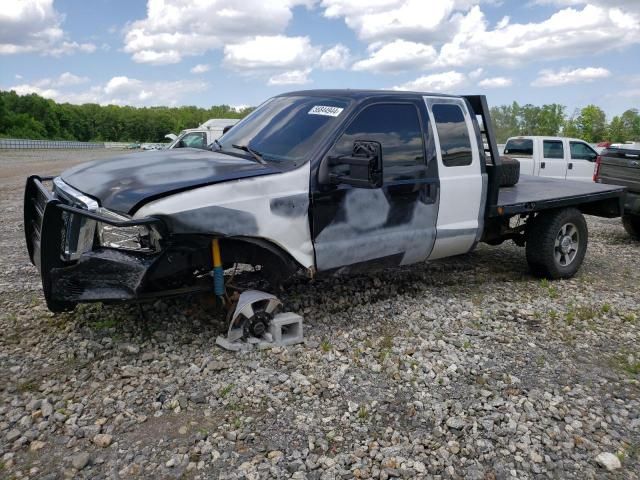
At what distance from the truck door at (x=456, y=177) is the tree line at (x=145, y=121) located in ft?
210

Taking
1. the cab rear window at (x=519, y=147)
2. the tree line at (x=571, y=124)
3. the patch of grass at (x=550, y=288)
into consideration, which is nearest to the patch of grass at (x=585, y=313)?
the patch of grass at (x=550, y=288)

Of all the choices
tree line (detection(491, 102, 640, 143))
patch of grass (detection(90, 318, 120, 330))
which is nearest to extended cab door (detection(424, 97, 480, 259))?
patch of grass (detection(90, 318, 120, 330))

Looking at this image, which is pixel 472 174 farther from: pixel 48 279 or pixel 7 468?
pixel 7 468

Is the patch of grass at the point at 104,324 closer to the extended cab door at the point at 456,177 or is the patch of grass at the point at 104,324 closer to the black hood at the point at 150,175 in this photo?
the black hood at the point at 150,175

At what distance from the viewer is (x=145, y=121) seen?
14662 centimetres

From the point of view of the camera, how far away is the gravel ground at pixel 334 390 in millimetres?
3006

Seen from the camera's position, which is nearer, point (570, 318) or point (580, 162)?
point (570, 318)

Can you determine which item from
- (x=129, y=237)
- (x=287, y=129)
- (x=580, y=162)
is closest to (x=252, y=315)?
(x=129, y=237)

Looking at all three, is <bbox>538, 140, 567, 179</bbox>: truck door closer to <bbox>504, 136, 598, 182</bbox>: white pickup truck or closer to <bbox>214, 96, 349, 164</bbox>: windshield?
<bbox>504, 136, 598, 182</bbox>: white pickup truck

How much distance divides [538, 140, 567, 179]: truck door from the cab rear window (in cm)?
32

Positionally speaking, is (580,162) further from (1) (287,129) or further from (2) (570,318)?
(1) (287,129)

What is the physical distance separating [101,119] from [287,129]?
518 ft

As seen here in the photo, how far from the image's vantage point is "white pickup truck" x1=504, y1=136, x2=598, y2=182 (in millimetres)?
13148

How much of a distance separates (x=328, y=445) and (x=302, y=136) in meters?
2.43
